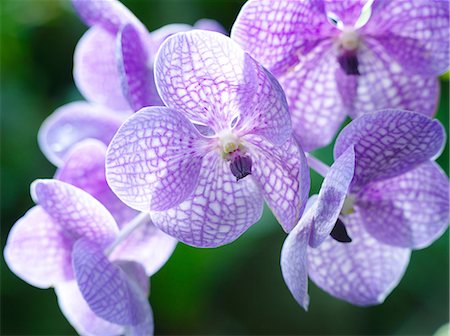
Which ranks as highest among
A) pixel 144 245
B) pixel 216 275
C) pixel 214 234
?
pixel 214 234

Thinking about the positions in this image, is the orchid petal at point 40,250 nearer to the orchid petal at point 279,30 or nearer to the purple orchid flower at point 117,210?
the purple orchid flower at point 117,210

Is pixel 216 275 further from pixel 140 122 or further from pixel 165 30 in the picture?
pixel 140 122

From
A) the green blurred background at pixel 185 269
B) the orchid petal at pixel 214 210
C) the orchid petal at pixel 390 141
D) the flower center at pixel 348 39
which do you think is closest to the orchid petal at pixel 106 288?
the orchid petal at pixel 214 210

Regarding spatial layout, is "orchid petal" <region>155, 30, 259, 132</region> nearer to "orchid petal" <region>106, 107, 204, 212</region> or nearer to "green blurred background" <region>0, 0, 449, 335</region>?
"orchid petal" <region>106, 107, 204, 212</region>

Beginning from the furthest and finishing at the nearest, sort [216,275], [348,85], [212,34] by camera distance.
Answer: [216,275]
[348,85]
[212,34]

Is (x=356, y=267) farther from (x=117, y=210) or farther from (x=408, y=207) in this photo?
(x=117, y=210)

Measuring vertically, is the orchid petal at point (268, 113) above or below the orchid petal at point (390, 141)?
above

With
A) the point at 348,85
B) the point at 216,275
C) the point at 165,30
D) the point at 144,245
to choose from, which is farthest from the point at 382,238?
the point at 216,275
